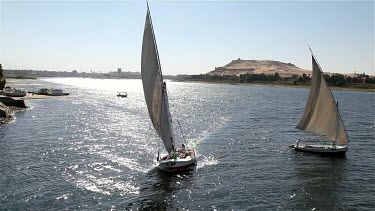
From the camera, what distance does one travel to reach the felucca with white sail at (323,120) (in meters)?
63.3

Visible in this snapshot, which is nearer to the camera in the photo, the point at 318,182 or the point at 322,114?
the point at 318,182

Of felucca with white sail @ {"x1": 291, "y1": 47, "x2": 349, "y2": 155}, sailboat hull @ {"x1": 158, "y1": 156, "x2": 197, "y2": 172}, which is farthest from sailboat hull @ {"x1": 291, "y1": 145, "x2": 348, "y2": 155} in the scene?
sailboat hull @ {"x1": 158, "y1": 156, "x2": 197, "y2": 172}

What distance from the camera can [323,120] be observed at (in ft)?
216

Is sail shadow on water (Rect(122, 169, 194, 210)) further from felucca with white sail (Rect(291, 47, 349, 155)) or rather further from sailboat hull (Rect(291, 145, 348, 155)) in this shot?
felucca with white sail (Rect(291, 47, 349, 155))

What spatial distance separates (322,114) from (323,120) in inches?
41.0

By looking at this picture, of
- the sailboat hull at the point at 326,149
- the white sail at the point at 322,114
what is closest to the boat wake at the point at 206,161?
the sailboat hull at the point at 326,149

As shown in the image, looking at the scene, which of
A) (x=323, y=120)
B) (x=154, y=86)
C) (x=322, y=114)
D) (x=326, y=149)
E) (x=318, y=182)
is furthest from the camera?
(x=322, y=114)

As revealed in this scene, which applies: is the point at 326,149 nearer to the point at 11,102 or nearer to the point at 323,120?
the point at 323,120

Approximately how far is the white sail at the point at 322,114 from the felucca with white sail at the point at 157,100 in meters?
25.1

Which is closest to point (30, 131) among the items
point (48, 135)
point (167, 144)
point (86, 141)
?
point (48, 135)

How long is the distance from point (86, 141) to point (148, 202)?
109 ft

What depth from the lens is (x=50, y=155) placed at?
5825cm

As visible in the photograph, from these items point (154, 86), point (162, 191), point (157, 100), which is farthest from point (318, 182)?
point (154, 86)

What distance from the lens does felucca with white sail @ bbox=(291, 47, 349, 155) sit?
2493 inches
